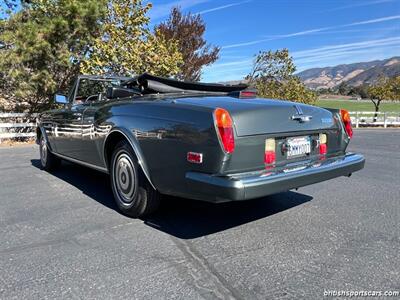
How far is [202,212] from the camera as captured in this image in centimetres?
426

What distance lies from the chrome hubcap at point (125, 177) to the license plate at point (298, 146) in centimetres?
155

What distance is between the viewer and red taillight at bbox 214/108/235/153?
3.11 metres

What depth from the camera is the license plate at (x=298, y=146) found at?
11.9ft

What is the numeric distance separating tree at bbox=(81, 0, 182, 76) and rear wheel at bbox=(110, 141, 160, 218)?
945 centimetres

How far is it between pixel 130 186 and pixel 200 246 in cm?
110

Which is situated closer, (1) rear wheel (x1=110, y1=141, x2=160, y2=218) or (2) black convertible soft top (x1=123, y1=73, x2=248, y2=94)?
(1) rear wheel (x1=110, y1=141, x2=160, y2=218)

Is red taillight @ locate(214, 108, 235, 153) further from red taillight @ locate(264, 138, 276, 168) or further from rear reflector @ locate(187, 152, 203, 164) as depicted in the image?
red taillight @ locate(264, 138, 276, 168)

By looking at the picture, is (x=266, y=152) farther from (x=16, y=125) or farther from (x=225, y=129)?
(x=16, y=125)

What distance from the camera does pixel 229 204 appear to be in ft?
14.9

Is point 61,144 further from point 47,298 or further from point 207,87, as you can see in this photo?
point 47,298

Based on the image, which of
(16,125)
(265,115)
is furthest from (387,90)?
(265,115)

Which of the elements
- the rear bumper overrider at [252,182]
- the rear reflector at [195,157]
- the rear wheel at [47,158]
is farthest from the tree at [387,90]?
the rear reflector at [195,157]

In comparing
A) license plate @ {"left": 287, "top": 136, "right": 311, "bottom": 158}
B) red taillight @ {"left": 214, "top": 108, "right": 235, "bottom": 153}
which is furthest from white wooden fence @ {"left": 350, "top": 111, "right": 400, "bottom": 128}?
red taillight @ {"left": 214, "top": 108, "right": 235, "bottom": 153}

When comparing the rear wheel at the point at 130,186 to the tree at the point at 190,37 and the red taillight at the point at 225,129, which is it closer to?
the red taillight at the point at 225,129
